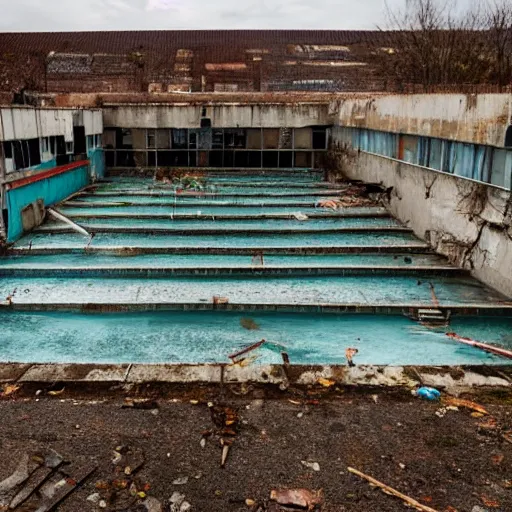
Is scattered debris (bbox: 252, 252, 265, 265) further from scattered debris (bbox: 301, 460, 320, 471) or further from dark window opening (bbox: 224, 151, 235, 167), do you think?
dark window opening (bbox: 224, 151, 235, 167)

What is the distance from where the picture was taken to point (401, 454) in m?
3.95

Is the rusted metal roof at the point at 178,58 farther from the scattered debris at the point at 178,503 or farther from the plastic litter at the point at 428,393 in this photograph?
the scattered debris at the point at 178,503

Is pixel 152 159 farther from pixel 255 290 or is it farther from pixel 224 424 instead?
pixel 224 424

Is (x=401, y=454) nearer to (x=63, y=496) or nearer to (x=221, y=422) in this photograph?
(x=221, y=422)

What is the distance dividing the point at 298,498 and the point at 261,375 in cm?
164

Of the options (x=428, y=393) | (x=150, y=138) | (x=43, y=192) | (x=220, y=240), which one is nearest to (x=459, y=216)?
(x=220, y=240)

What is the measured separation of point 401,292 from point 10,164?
309 inches

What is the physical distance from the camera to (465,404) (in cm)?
462

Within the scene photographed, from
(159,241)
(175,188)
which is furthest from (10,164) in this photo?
(175,188)

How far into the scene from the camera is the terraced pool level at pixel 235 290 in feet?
22.1

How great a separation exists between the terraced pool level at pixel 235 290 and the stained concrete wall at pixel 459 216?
0.93 ft

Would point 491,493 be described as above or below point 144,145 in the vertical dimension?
below

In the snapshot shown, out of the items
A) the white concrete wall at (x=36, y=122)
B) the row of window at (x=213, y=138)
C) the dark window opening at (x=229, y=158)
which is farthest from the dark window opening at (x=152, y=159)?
the white concrete wall at (x=36, y=122)

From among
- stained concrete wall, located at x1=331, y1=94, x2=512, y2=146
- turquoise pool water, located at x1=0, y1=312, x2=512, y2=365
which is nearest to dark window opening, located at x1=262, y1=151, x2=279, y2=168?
stained concrete wall, located at x1=331, y1=94, x2=512, y2=146
